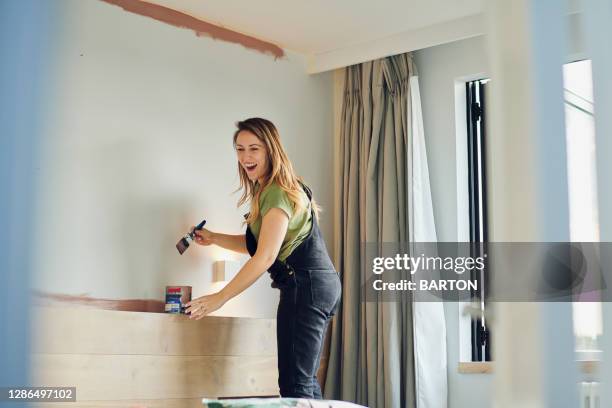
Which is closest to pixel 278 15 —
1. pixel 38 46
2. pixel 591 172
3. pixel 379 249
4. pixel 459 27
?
pixel 459 27

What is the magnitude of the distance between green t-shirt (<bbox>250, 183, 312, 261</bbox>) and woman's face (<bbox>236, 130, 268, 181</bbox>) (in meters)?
0.19

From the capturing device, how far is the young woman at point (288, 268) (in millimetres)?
2900

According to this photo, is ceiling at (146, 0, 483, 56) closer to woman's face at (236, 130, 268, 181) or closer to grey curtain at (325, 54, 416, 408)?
grey curtain at (325, 54, 416, 408)

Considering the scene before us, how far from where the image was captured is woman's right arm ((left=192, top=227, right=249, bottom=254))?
344cm

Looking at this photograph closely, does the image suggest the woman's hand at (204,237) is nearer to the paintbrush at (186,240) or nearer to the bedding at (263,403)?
the paintbrush at (186,240)

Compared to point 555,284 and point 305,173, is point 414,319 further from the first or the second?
point 555,284

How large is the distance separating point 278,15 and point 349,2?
1.22 ft

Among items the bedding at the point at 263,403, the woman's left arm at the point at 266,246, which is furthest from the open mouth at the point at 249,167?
the bedding at the point at 263,403

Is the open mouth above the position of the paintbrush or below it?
above

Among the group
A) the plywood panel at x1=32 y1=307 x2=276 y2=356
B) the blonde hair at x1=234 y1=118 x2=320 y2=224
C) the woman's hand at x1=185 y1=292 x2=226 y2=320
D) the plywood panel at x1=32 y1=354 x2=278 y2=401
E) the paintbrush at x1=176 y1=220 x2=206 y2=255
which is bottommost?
the plywood panel at x1=32 y1=354 x2=278 y2=401

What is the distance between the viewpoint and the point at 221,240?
346 centimetres

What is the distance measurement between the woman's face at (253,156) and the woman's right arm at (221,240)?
353 mm

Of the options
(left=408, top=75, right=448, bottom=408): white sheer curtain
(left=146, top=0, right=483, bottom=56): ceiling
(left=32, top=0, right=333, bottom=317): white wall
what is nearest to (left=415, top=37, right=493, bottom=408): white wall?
(left=408, top=75, right=448, bottom=408): white sheer curtain

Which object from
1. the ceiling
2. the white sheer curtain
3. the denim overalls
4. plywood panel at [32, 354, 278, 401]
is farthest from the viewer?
the white sheer curtain
